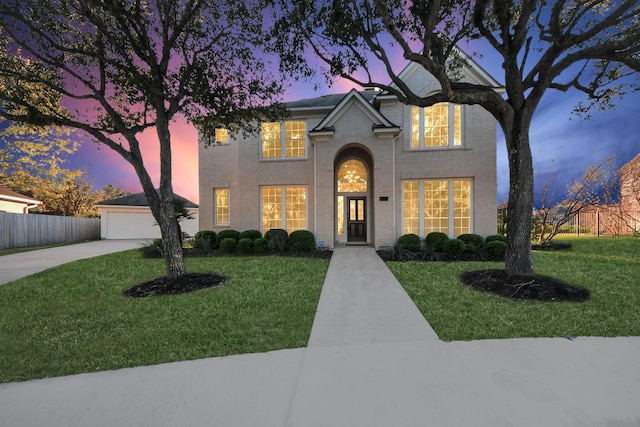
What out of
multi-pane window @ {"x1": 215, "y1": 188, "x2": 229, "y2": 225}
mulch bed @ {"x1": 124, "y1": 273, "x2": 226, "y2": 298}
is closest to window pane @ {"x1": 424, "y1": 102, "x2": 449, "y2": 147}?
multi-pane window @ {"x1": 215, "y1": 188, "x2": 229, "y2": 225}

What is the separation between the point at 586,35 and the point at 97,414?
1050 centimetres

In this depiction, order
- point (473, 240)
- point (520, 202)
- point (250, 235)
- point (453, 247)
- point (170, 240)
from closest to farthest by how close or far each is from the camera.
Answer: point (520, 202) < point (170, 240) < point (453, 247) < point (473, 240) < point (250, 235)

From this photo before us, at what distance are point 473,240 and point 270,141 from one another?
9.73 metres

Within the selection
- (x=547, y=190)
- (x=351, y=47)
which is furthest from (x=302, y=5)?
(x=547, y=190)

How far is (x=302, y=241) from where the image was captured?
445 inches

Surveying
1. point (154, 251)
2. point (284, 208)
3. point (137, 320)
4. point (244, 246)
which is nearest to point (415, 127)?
point (284, 208)

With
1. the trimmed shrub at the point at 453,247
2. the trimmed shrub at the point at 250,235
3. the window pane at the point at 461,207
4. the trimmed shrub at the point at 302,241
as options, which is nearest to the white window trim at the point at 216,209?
the trimmed shrub at the point at 250,235

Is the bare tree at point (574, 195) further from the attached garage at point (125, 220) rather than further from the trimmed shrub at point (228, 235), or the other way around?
the attached garage at point (125, 220)

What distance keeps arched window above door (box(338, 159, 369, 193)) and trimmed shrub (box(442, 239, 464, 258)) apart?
478 cm

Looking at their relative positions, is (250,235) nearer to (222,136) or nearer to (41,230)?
(222,136)

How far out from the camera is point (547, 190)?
13.9 m

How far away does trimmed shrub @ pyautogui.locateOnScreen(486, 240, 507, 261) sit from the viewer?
9852mm

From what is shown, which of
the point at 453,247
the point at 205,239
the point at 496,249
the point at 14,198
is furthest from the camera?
the point at 14,198

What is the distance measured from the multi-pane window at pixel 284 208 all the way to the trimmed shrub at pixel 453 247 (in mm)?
6012
